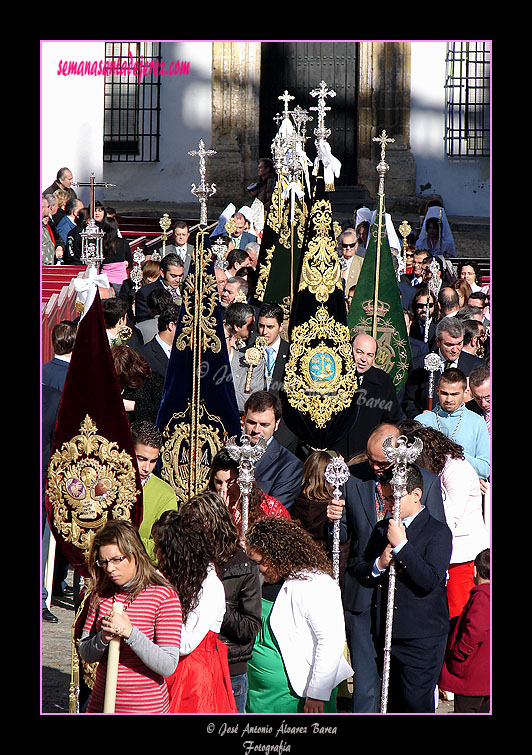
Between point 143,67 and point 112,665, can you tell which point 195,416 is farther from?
point 143,67

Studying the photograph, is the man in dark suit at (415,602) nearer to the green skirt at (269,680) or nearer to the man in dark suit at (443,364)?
the green skirt at (269,680)

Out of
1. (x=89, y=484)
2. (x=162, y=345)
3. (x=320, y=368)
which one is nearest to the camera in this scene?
(x=89, y=484)

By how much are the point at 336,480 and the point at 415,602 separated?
0.70 meters

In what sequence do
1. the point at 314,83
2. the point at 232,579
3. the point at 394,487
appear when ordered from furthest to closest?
the point at 314,83
the point at 394,487
the point at 232,579

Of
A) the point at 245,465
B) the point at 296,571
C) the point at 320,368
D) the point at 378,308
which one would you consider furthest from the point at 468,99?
the point at 296,571

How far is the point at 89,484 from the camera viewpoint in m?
6.57

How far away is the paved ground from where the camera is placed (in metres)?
7.12

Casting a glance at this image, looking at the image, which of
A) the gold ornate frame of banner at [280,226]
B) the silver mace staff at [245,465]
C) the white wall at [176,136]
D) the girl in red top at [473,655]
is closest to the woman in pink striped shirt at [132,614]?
the silver mace staff at [245,465]

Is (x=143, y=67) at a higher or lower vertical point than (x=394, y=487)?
higher

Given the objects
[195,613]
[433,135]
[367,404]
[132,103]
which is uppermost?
[132,103]

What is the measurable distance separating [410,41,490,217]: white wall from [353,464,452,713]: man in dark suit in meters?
19.2

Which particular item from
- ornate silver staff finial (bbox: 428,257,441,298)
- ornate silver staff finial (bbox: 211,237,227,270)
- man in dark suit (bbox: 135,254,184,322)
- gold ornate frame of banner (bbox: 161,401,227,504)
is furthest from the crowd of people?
ornate silver staff finial (bbox: 211,237,227,270)

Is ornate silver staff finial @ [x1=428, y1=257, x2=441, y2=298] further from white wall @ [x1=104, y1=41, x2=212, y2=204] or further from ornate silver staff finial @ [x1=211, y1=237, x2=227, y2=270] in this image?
white wall @ [x1=104, y1=41, x2=212, y2=204]

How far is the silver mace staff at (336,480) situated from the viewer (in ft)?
21.9
